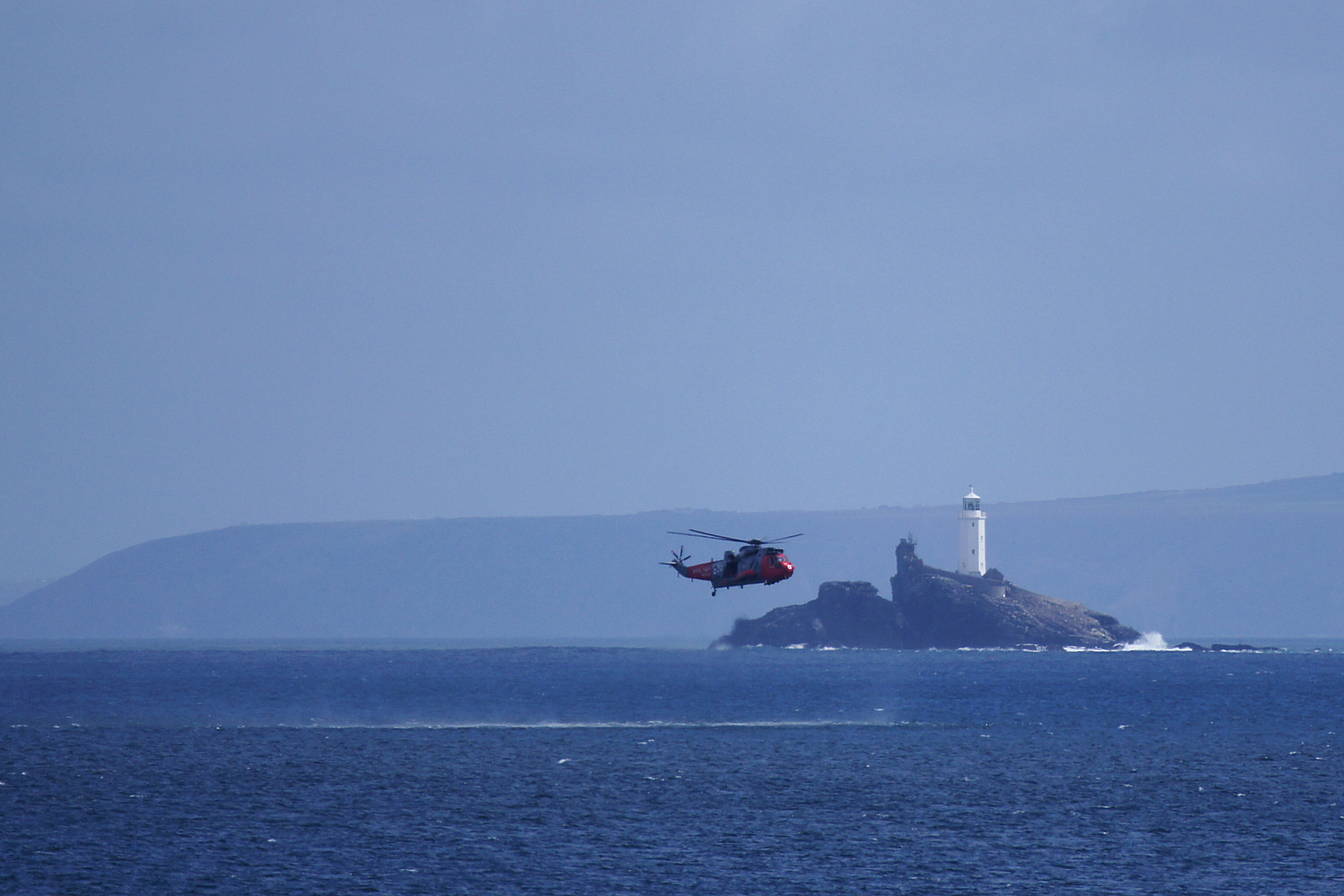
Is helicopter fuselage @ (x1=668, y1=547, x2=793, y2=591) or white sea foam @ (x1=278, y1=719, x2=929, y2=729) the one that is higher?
helicopter fuselage @ (x1=668, y1=547, x2=793, y2=591)

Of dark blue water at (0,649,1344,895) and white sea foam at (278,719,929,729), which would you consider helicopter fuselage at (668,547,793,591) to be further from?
white sea foam at (278,719,929,729)

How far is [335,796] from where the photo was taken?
71.1 metres

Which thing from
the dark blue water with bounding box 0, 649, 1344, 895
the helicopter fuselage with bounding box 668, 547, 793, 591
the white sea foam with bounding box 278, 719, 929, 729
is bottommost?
the dark blue water with bounding box 0, 649, 1344, 895

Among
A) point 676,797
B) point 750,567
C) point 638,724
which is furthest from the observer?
point 638,724

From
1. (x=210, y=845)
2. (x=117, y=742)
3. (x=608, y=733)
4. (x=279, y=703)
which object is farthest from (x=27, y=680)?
(x=210, y=845)

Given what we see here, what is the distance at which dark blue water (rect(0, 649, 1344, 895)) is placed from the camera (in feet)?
174

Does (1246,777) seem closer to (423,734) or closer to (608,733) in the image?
(608,733)

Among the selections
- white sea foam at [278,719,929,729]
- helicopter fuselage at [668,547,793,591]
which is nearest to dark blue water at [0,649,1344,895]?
white sea foam at [278,719,929,729]

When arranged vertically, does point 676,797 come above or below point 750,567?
below

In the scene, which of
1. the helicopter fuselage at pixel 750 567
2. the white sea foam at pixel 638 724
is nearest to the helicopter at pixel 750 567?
the helicopter fuselage at pixel 750 567

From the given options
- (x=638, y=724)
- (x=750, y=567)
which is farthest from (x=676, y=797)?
(x=638, y=724)

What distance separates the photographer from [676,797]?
235ft

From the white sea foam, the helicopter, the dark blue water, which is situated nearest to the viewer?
the dark blue water

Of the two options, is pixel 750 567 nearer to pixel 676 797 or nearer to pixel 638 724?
pixel 676 797
